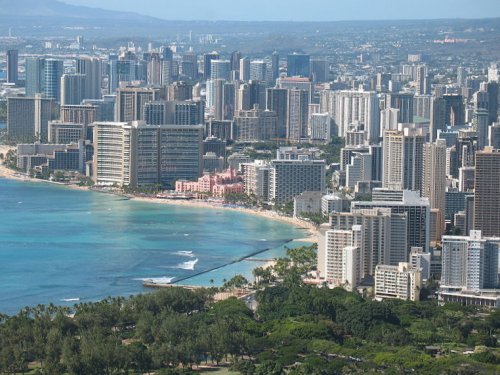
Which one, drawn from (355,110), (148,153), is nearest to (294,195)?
(148,153)

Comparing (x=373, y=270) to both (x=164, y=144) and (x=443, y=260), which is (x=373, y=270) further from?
(x=164, y=144)

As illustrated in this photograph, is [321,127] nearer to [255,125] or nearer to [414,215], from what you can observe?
[255,125]

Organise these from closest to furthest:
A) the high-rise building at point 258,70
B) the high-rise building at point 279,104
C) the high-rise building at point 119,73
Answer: the high-rise building at point 279,104, the high-rise building at point 119,73, the high-rise building at point 258,70

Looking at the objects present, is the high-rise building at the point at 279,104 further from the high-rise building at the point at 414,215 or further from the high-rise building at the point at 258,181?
the high-rise building at the point at 414,215

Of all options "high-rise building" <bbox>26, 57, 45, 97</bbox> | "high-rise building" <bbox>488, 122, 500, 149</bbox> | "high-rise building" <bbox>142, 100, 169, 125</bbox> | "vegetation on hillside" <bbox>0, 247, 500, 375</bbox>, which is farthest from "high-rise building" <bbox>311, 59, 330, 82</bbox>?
"vegetation on hillside" <bbox>0, 247, 500, 375</bbox>

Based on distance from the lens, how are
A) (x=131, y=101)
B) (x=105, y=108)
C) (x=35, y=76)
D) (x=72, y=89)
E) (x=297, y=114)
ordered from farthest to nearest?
1. (x=35, y=76)
2. (x=72, y=89)
3. (x=297, y=114)
4. (x=105, y=108)
5. (x=131, y=101)

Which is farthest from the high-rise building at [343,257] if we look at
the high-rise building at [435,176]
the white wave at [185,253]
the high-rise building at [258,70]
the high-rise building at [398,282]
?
the high-rise building at [258,70]

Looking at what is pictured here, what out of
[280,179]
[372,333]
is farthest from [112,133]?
[372,333]

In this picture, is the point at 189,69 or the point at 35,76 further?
the point at 189,69
